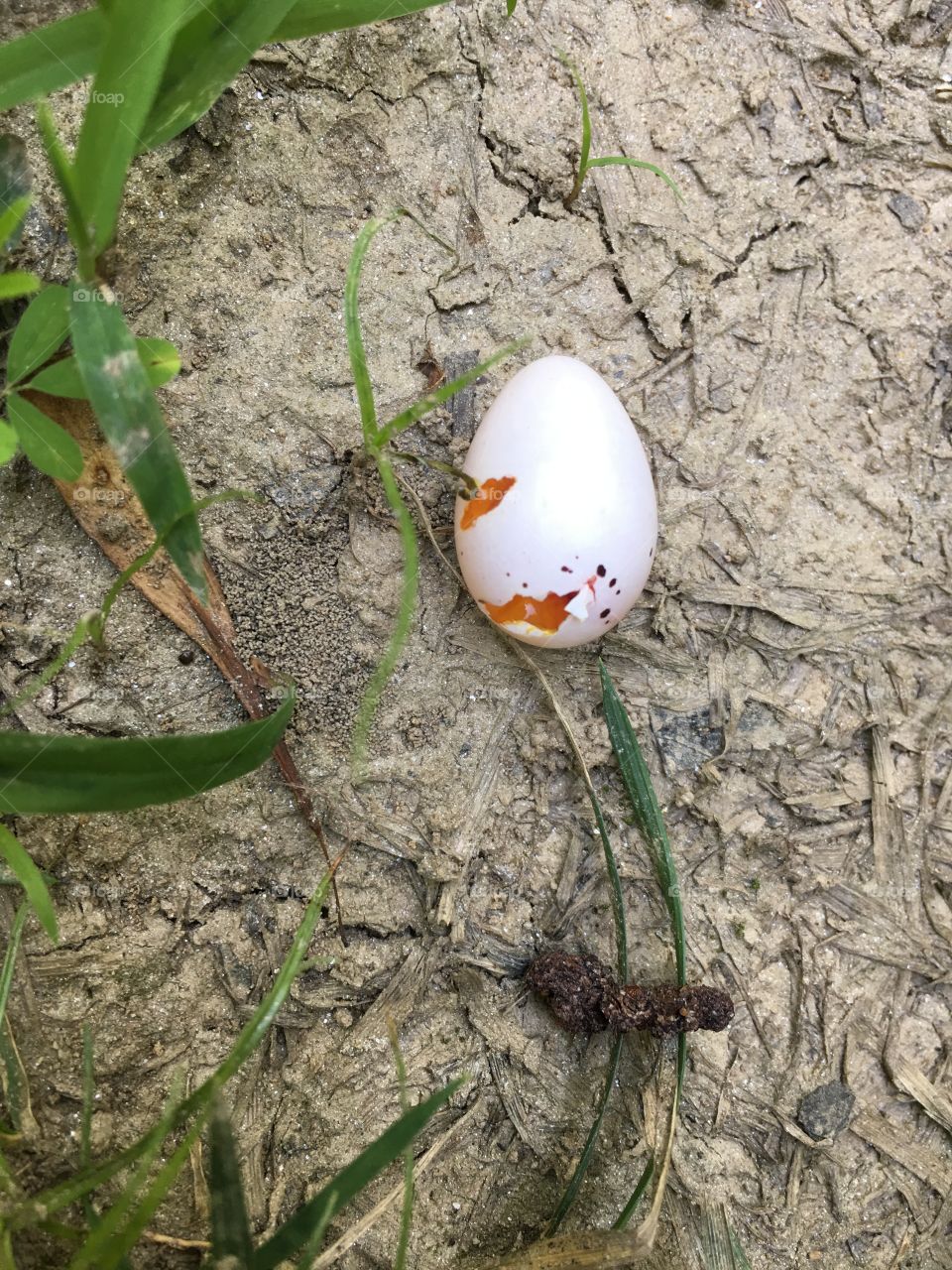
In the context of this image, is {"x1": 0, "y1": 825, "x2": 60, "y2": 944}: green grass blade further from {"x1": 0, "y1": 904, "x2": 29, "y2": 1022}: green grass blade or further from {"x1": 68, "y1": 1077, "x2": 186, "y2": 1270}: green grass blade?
{"x1": 68, "y1": 1077, "x2": 186, "y2": 1270}: green grass blade

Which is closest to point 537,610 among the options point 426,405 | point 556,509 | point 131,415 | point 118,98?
point 556,509

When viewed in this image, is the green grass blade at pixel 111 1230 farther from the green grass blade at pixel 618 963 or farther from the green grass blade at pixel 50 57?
the green grass blade at pixel 50 57

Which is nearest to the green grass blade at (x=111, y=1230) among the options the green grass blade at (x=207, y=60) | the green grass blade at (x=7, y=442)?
the green grass blade at (x=7, y=442)

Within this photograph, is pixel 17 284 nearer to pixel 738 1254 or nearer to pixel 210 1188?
pixel 210 1188

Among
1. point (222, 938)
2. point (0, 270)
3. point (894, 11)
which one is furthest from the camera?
point (894, 11)

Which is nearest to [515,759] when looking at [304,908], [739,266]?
[304,908]

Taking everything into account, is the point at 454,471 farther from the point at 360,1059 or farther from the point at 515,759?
the point at 360,1059
